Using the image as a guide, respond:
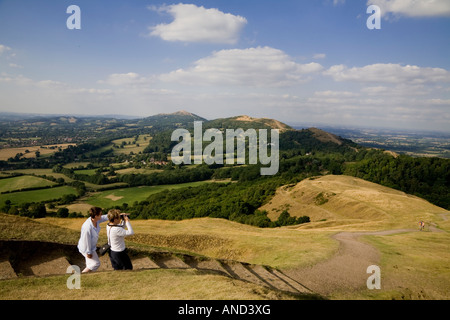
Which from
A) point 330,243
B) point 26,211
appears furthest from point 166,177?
point 330,243

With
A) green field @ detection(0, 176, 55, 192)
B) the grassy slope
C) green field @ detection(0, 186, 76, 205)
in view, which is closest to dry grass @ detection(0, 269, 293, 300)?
the grassy slope

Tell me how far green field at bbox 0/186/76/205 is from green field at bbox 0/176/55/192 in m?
6.00

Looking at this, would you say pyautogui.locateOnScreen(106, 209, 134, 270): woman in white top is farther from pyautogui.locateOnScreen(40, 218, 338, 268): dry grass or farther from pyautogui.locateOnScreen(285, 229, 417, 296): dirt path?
pyautogui.locateOnScreen(285, 229, 417, 296): dirt path

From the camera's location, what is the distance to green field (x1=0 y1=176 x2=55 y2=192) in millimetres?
104537

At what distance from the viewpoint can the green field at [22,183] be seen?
104537 mm

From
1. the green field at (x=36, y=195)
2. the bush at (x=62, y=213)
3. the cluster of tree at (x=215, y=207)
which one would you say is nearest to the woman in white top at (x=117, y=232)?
the cluster of tree at (x=215, y=207)

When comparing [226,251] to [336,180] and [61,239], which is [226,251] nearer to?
[61,239]

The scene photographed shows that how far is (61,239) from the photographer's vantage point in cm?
1631

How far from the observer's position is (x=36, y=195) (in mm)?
100000

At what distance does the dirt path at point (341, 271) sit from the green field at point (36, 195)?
10456cm
